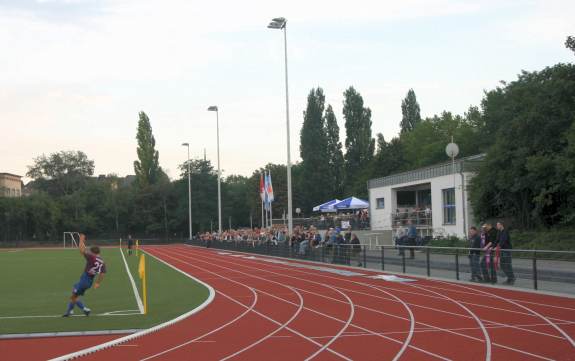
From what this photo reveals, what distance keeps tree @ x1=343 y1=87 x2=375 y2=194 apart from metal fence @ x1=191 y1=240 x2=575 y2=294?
45164 mm

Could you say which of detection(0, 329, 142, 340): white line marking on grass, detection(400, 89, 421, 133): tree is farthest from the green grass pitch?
detection(400, 89, 421, 133): tree

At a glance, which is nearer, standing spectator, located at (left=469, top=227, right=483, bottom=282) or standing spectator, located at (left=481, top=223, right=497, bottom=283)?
standing spectator, located at (left=481, top=223, right=497, bottom=283)

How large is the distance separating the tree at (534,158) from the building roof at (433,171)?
2369mm

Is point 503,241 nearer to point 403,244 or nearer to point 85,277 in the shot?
point 85,277

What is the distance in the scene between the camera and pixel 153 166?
Result: 10119cm

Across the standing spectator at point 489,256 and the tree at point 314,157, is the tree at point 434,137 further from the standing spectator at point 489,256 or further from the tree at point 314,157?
the standing spectator at point 489,256

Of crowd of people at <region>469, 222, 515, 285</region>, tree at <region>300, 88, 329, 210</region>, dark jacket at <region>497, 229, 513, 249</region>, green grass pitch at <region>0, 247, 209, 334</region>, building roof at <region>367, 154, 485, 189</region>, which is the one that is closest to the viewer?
green grass pitch at <region>0, 247, 209, 334</region>

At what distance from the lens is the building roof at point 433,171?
36406 mm

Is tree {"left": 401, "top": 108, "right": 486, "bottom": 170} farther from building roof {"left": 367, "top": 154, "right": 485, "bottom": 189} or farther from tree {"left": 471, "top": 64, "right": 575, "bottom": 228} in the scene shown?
tree {"left": 471, "top": 64, "right": 575, "bottom": 228}

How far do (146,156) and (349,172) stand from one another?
33.3 m

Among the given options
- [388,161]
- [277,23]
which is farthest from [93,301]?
[388,161]

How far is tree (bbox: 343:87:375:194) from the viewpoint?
82312 millimetres

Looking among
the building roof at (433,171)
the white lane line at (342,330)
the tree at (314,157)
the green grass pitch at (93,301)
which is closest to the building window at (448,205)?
the building roof at (433,171)

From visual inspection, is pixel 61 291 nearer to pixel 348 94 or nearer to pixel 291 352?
pixel 291 352
